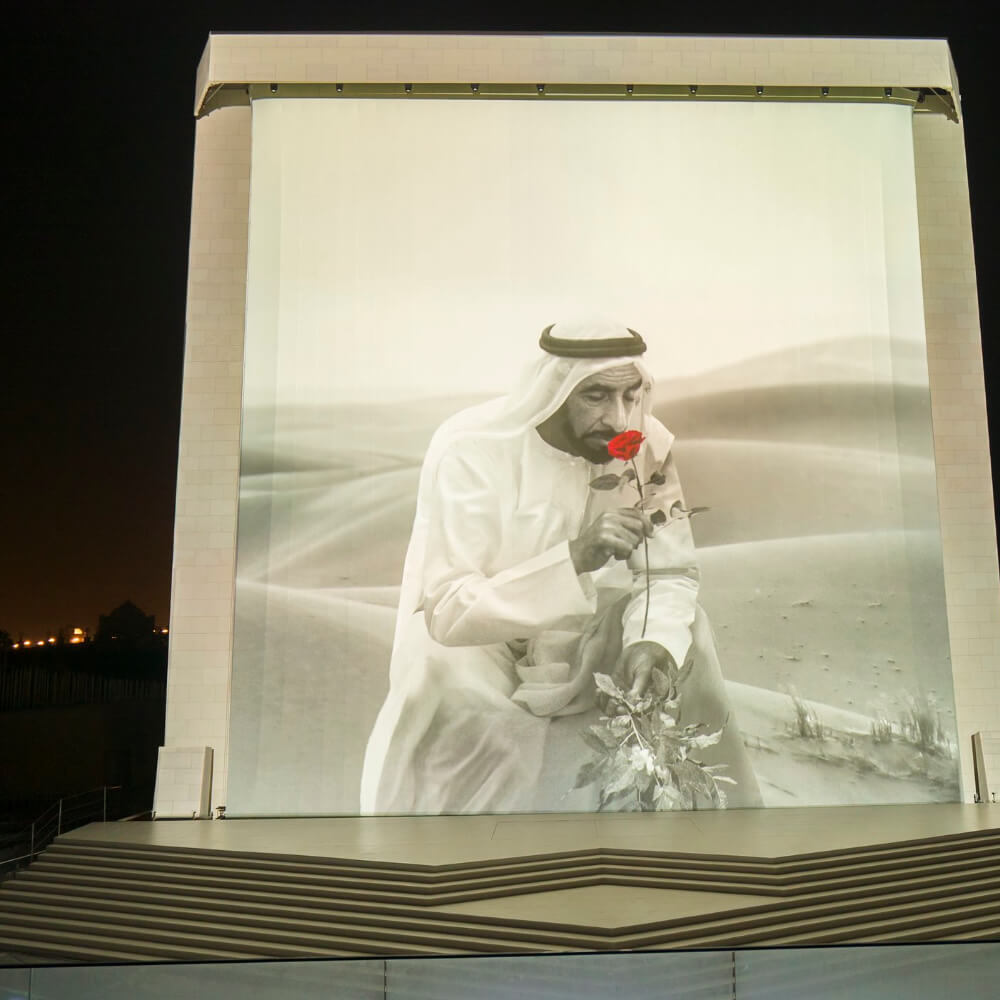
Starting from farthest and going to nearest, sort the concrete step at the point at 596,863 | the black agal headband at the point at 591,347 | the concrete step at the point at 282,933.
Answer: the black agal headband at the point at 591,347 < the concrete step at the point at 596,863 < the concrete step at the point at 282,933

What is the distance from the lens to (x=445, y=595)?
11.9 meters

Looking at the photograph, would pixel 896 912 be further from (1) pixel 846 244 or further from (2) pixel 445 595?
(1) pixel 846 244

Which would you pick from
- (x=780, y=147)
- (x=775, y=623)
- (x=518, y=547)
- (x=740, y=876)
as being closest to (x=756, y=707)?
(x=775, y=623)

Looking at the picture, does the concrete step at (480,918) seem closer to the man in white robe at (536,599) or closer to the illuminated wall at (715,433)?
the illuminated wall at (715,433)

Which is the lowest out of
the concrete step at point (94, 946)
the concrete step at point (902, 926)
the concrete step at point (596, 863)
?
the concrete step at point (94, 946)

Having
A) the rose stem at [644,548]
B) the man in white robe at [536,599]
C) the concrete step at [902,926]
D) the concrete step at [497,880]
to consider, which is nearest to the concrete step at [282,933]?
the concrete step at [497,880]

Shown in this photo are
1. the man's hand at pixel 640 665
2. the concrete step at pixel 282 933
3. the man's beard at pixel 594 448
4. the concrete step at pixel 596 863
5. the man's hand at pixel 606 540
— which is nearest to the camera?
the concrete step at pixel 282 933

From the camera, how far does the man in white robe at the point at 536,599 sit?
1159cm

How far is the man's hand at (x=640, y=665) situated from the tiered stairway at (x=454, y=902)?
3328 millimetres

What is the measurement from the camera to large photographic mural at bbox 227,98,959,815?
11.7 m

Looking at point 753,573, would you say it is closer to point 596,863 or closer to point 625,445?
point 625,445

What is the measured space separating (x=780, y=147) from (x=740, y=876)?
28.1 feet

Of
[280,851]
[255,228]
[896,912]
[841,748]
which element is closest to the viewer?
[896,912]

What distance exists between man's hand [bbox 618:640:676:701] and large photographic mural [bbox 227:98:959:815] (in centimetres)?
3
